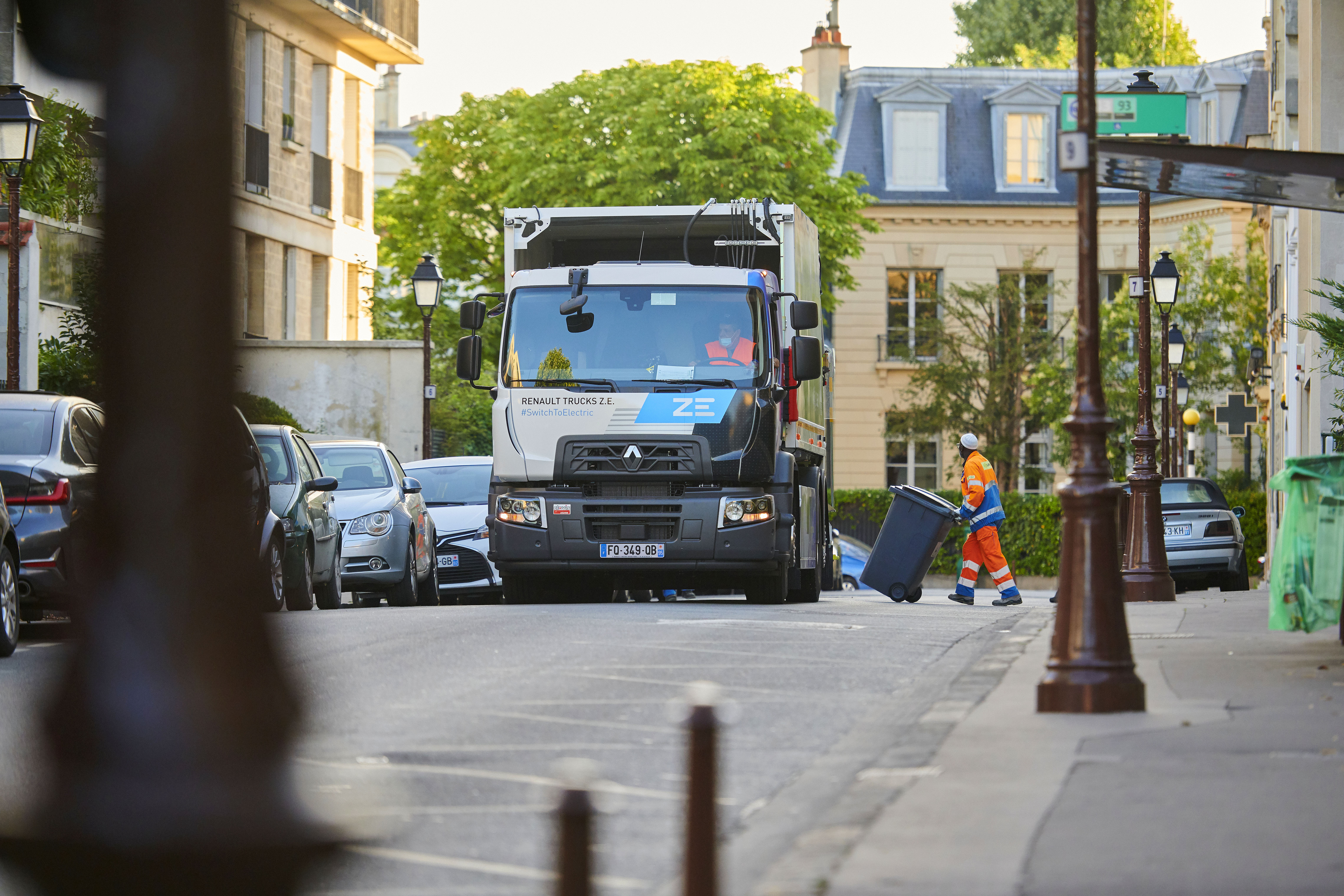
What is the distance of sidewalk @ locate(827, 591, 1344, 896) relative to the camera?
18.6 ft

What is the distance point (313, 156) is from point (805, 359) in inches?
826

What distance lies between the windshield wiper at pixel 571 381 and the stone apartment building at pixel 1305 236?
7325 millimetres

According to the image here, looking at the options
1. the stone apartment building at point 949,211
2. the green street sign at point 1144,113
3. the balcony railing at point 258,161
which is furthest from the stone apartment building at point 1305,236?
the balcony railing at point 258,161

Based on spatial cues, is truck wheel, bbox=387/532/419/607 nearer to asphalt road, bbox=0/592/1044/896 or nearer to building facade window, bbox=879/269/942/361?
asphalt road, bbox=0/592/1044/896

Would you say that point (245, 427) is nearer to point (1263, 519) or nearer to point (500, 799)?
point (500, 799)

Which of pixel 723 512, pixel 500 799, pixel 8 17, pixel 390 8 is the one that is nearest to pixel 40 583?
pixel 723 512

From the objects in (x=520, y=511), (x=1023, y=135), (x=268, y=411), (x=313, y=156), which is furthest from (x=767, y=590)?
(x=1023, y=135)

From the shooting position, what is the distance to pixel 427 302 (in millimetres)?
29312

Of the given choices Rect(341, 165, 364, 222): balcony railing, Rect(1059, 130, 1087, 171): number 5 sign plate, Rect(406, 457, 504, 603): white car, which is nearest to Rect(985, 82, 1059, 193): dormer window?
Rect(341, 165, 364, 222): balcony railing

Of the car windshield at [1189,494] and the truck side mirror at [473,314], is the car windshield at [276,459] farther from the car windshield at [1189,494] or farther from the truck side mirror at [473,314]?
the car windshield at [1189,494]

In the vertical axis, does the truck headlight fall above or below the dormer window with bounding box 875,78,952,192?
below

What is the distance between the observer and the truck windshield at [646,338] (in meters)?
16.9

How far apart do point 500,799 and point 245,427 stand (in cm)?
258

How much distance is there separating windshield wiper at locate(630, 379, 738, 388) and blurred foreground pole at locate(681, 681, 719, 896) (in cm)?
1255
